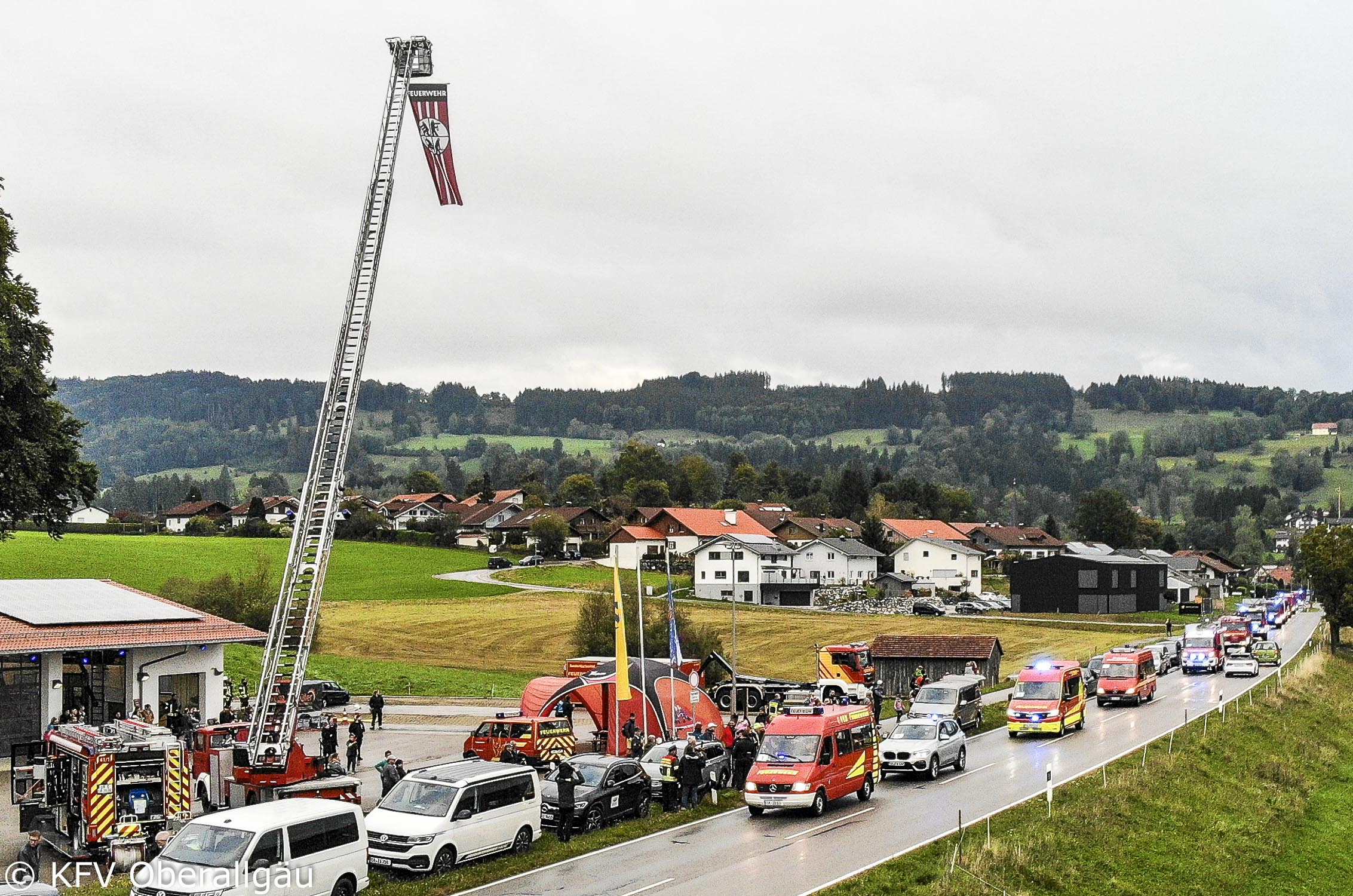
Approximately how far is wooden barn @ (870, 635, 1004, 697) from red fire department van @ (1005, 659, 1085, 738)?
12665 mm

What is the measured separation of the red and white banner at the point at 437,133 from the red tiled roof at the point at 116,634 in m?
15.8

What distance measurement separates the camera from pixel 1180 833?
95.2ft

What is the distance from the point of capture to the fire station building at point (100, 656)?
35.9 meters

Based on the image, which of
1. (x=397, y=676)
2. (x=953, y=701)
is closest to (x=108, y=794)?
(x=953, y=701)

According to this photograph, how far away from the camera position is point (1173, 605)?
11781 cm

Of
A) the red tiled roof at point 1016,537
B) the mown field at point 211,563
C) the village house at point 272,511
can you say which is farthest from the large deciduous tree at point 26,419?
the red tiled roof at point 1016,537

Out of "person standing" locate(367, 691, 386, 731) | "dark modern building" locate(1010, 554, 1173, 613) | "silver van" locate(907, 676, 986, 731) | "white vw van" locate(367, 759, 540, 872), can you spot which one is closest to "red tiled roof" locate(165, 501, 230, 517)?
"dark modern building" locate(1010, 554, 1173, 613)

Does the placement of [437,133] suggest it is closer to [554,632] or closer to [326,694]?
[326,694]

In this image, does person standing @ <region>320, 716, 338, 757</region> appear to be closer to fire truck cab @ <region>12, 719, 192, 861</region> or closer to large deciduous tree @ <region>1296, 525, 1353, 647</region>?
fire truck cab @ <region>12, 719, 192, 861</region>

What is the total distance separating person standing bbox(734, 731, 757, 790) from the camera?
31094 millimetres

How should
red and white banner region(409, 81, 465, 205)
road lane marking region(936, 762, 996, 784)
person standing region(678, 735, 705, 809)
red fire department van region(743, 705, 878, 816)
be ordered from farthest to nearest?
1. road lane marking region(936, 762, 996, 784)
2. red and white banner region(409, 81, 465, 205)
3. person standing region(678, 735, 705, 809)
4. red fire department van region(743, 705, 878, 816)

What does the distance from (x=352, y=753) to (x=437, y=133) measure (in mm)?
17003

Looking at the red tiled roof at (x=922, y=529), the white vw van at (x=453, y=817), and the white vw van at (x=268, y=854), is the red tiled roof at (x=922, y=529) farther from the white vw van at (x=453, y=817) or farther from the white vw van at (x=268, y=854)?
the white vw van at (x=268, y=854)

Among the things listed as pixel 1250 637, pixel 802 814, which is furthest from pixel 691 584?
pixel 802 814
